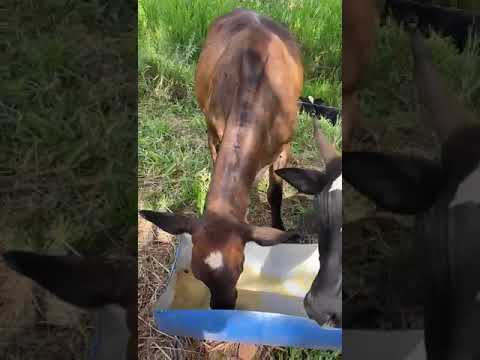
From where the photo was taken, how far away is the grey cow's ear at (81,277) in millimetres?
1098

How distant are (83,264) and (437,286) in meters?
→ 0.70

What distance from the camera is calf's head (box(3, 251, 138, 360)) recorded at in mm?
1098

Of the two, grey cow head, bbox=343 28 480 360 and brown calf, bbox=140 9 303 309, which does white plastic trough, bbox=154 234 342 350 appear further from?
grey cow head, bbox=343 28 480 360

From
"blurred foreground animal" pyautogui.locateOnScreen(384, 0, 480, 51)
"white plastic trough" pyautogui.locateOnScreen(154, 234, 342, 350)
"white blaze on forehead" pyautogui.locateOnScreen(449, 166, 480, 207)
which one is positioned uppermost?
"blurred foreground animal" pyautogui.locateOnScreen(384, 0, 480, 51)

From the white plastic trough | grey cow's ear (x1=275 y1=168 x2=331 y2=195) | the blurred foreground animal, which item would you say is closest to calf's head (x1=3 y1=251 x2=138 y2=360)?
the white plastic trough

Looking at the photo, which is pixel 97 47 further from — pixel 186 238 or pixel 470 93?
pixel 470 93

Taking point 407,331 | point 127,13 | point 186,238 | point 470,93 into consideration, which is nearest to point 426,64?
point 470,93

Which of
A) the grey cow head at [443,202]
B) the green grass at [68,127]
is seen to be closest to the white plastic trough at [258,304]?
the green grass at [68,127]

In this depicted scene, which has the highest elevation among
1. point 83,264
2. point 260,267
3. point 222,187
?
point 83,264

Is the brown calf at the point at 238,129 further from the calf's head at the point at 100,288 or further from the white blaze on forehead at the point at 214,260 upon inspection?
the calf's head at the point at 100,288

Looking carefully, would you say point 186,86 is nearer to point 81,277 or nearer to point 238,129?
point 238,129

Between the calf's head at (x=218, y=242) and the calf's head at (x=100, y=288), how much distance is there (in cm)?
46

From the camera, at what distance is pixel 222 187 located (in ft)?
5.73

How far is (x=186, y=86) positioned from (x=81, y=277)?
5.05 feet
